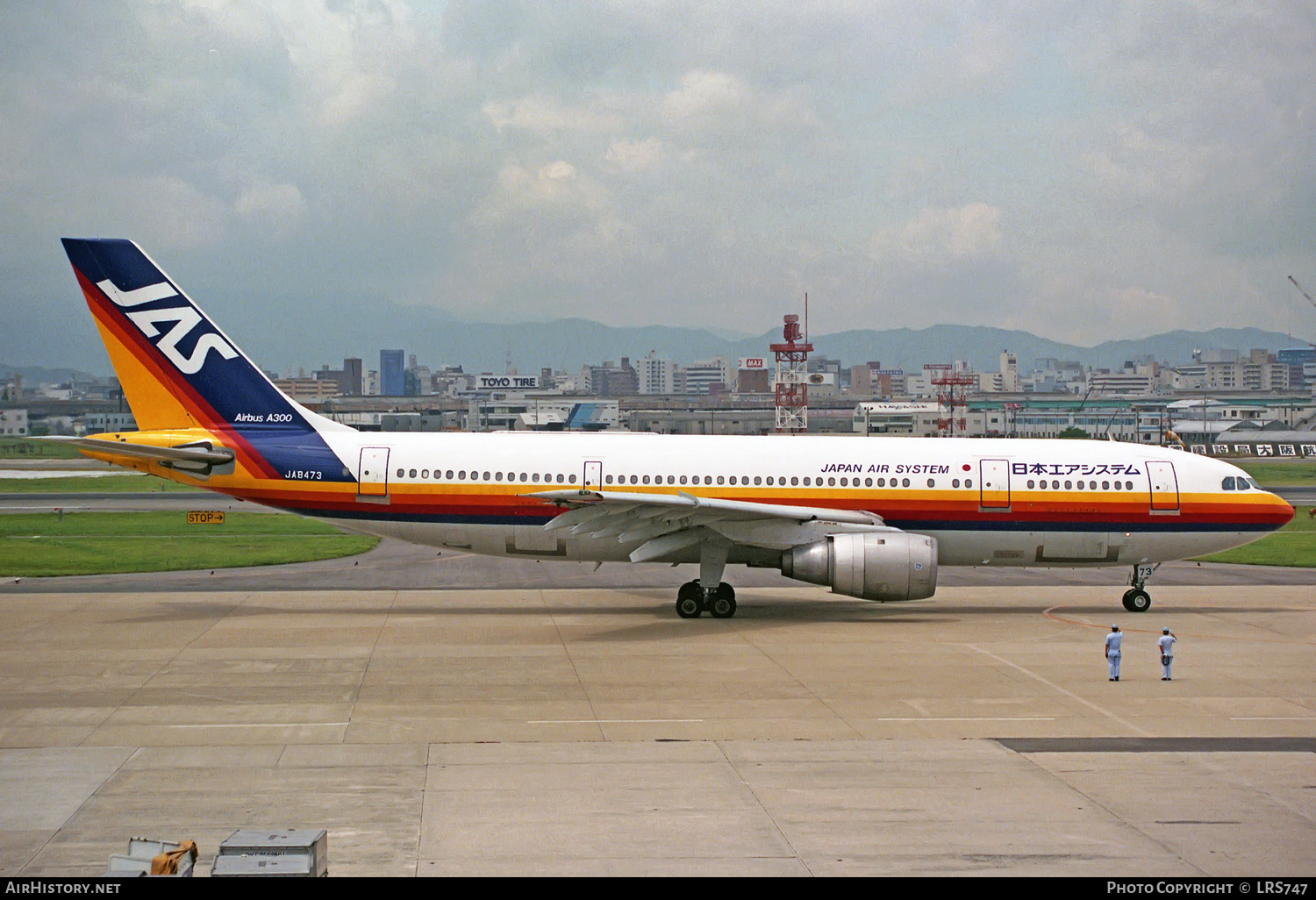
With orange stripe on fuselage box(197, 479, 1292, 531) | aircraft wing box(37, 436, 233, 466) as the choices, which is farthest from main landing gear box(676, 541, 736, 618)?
aircraft wing box(37, 436, 233, 466)

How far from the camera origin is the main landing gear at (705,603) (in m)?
26.0

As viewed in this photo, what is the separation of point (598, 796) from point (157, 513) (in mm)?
43061

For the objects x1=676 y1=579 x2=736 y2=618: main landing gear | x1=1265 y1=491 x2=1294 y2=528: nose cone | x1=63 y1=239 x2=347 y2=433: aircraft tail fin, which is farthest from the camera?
x1=1265 y1=491 x2=1294 y2=528: nose cone

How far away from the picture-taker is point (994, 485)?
26594 mm

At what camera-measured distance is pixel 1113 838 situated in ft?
38.7

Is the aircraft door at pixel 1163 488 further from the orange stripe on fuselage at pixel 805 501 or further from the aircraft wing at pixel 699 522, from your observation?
the aircraft wing at pixel 699 522

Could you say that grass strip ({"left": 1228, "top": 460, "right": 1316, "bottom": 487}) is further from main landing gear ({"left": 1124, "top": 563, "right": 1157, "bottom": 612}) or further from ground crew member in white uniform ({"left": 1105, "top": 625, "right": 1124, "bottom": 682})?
ground crew member in white uniform ({"left": 1105, "top": 625, "right": 1124, "bottom": 682})

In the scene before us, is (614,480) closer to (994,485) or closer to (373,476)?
(373,476)

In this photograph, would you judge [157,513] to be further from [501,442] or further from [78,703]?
[78,703]

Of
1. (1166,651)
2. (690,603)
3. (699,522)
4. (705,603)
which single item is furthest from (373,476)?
(1166,651)

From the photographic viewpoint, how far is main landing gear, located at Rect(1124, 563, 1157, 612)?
89.9 ft

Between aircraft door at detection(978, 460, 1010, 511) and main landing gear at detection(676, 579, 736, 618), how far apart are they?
621 cm

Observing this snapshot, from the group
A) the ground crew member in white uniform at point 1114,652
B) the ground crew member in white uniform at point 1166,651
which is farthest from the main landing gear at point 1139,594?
the ground crew member in white uniform at point 1114,652

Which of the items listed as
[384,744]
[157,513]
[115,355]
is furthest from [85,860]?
[157,513]
